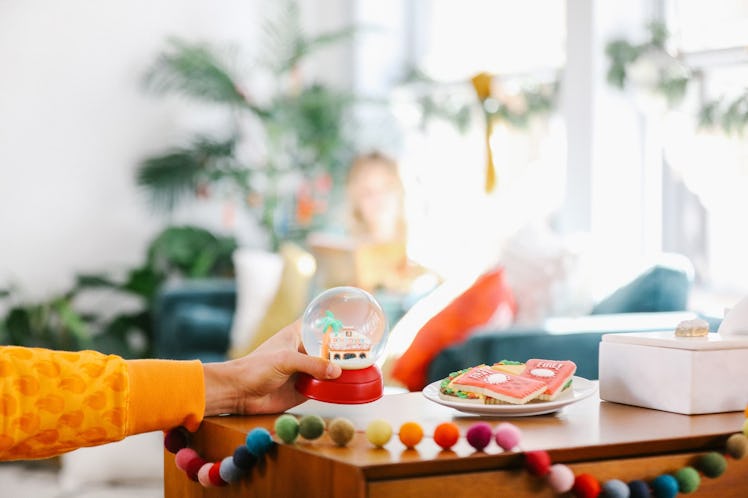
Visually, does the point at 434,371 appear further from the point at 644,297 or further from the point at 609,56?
the point at 609,56

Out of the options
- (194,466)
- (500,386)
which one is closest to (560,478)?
(500,386)

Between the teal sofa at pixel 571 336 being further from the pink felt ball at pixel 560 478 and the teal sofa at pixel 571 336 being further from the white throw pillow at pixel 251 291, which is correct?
the pink felt ball at pixel 560 478

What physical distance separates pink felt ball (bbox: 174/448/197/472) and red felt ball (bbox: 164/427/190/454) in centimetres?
5

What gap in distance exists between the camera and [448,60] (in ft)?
16.8

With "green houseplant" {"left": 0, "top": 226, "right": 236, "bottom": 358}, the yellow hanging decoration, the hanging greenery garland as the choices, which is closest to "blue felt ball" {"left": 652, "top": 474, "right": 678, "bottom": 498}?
the hanging greenery garland

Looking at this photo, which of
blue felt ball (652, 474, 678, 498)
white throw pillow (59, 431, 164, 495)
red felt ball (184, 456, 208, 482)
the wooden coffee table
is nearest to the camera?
the wooden coffee table

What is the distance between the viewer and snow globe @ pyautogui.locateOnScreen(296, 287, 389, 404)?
1.32 m

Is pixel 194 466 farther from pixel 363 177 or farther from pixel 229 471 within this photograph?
pixel 363 177

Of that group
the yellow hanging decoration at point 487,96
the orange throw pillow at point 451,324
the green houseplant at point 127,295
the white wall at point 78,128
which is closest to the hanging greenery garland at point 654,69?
the yellow hanging decoration at point 487,96

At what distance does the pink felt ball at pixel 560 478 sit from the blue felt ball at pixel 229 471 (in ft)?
1.13

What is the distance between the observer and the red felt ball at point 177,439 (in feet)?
4.50

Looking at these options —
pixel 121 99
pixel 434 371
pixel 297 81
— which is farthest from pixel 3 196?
pixel 434 371

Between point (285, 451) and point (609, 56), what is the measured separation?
310cm

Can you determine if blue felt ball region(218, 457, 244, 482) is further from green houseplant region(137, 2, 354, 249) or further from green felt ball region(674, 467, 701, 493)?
green houseplant region(137, 2, 354, 249)
